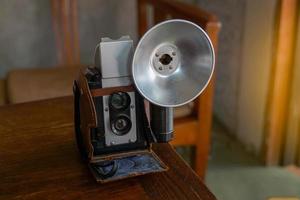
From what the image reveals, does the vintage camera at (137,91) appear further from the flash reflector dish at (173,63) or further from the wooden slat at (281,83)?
the wooden slat at (281,83)

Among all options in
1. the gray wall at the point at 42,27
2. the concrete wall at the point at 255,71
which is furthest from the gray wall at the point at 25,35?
the concrete wall at the point at 255,71

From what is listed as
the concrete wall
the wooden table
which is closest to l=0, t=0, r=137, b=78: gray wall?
the concrete wall

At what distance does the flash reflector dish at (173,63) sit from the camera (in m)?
0.87

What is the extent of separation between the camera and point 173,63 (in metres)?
0.91

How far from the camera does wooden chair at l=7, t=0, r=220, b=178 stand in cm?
177

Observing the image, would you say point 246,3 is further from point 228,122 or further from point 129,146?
point 129,146

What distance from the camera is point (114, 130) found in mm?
927

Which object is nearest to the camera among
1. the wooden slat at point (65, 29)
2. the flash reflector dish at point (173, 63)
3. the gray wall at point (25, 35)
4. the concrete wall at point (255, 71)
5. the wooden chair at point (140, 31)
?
the flash reflector dish at point (173, 63)

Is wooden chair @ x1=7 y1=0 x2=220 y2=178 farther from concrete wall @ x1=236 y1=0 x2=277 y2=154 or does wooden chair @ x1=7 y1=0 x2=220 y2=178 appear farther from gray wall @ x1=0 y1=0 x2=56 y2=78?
concrete wall @ x1=236 y1=0 x2=277 y2=154

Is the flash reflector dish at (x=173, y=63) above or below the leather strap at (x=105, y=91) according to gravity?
above

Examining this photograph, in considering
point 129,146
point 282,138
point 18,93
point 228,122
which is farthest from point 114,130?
point 228,122

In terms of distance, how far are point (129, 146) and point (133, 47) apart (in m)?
0.21

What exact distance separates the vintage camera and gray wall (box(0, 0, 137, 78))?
165 cm

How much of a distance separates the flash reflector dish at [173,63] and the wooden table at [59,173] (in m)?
0.16
